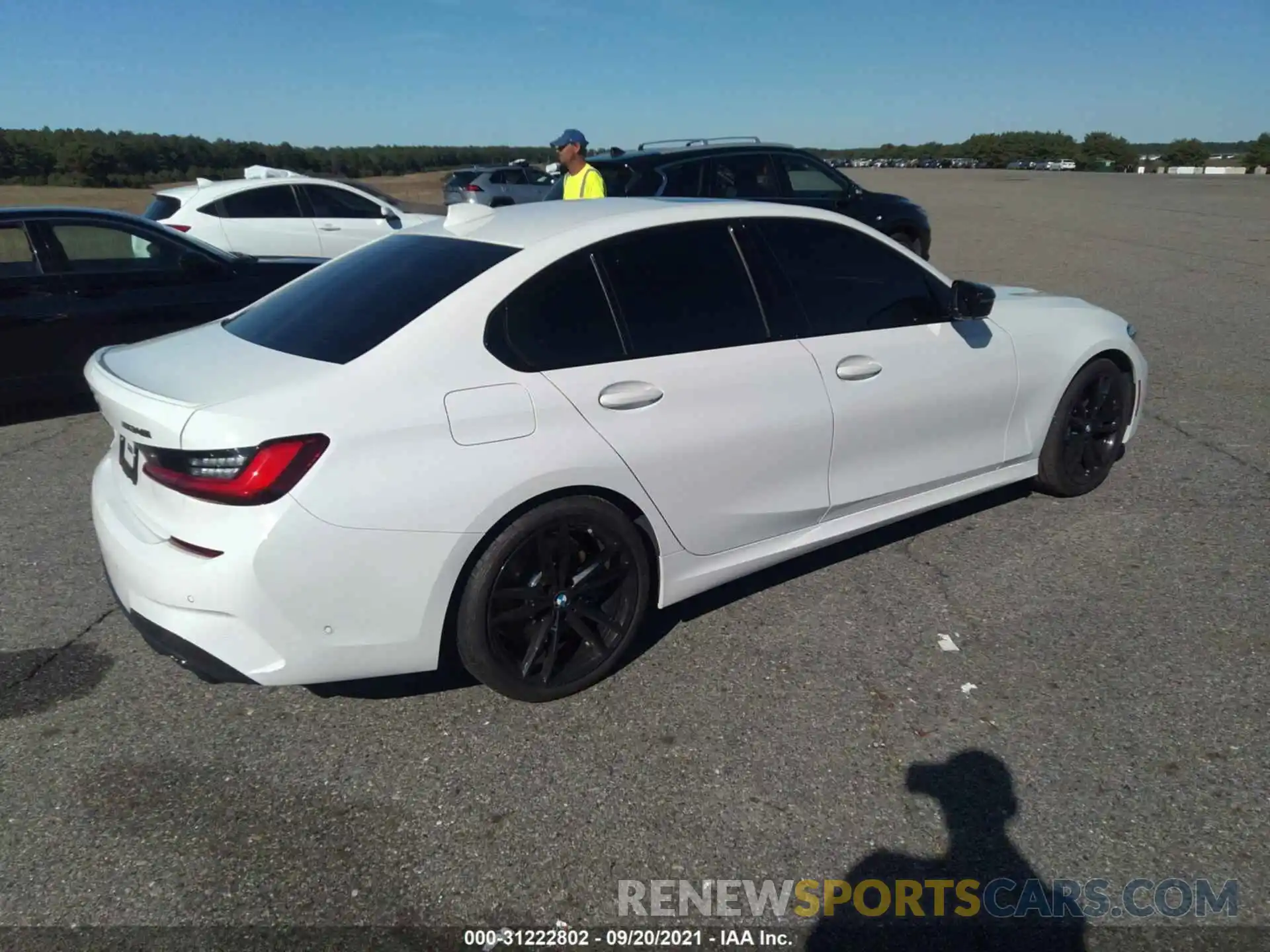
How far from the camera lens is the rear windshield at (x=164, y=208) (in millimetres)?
11405

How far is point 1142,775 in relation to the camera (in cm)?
287

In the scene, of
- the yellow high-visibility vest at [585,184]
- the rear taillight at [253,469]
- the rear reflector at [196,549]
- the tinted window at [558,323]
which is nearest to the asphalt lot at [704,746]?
the rear reflector at [196,549]

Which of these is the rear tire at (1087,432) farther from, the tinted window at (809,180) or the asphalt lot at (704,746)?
the tinted window at (809,180)

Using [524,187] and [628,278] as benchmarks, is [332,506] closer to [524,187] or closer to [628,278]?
[628,278]

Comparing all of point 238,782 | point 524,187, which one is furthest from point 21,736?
point 524,187

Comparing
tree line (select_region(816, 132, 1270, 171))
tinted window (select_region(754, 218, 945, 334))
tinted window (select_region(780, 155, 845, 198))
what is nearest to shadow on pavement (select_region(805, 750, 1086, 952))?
tinted window (select_region(754, 218, 945, 334))

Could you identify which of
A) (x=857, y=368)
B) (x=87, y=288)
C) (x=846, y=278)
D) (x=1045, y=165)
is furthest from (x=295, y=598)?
(x=1045, y=165)

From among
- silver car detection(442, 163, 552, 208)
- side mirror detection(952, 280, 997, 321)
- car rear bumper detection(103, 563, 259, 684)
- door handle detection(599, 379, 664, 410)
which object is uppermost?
side mirror detection(952, 280, 997, 321)

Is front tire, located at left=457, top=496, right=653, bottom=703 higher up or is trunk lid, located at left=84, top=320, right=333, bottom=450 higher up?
trunk lid, located at left=84, top=320, right=333, bottom=450

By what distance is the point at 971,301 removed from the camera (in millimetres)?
4180

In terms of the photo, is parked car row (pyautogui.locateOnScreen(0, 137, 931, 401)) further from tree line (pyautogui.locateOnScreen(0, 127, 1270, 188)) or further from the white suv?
tree line (pyautogui.locateOnScreen(0, 127, 1270, 188))

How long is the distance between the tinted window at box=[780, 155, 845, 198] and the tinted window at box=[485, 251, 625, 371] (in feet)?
24.6

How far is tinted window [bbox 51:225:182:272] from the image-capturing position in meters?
6.48

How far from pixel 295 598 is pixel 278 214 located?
10.6m
